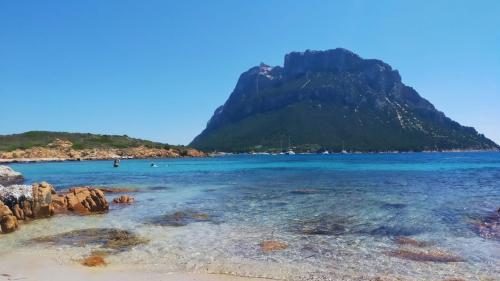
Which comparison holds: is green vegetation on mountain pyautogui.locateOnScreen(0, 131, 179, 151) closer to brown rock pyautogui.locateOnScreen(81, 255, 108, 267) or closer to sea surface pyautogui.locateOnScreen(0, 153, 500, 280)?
sea surface pyautogui.locateOnScreen(0, 153, 500, 280)

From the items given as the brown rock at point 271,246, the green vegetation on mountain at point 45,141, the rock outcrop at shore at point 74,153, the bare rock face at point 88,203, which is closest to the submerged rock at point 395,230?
the brown rock at point 271,246

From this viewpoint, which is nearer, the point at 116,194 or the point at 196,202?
the point at 196,202

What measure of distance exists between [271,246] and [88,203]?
1702cm

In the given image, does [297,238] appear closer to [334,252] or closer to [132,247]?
[334,252]

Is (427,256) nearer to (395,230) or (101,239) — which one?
(395,230)

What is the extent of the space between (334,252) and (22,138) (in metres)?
200

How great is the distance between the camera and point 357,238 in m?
18.7

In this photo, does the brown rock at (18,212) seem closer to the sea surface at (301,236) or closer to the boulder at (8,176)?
the sea surface at (301,236)

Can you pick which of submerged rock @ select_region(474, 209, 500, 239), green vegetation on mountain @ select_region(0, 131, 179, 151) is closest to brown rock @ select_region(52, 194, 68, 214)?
submerged rock @ select_region(474, 209, 500, 239)

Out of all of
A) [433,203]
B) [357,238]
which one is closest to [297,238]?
[357,238]

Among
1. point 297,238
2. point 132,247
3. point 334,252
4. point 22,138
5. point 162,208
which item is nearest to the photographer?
point 334,252

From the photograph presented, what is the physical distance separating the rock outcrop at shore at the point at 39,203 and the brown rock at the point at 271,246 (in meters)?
14.0

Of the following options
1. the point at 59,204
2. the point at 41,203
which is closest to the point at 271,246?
the point at 41,203

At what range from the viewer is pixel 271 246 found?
17.1 meters
